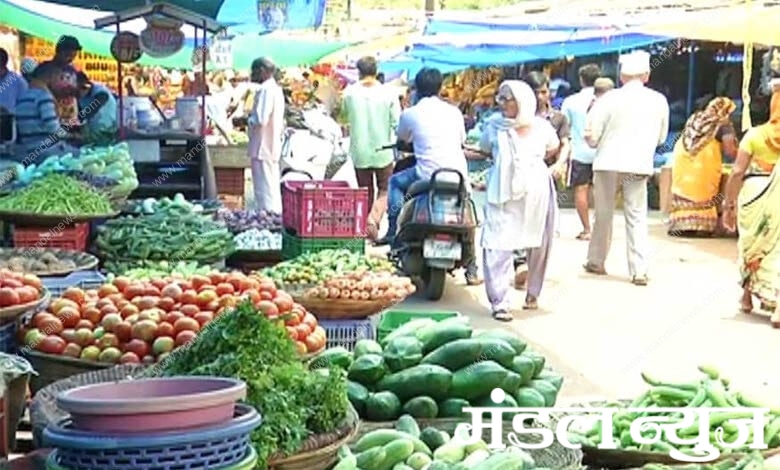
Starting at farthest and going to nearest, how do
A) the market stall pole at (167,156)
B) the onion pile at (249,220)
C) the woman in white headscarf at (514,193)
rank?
the market stall pole at (167,156) < the onion pile at (249,220) < the woman in white headscarf at (514,193)

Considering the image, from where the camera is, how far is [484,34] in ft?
62.8

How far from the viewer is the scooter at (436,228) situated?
9.37 m

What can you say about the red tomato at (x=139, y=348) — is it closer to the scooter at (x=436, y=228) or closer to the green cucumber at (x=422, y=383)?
the green cucumber at (x=422, y=383)

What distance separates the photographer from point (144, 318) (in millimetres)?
4508

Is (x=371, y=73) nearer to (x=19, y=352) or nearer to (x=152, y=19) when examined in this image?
(x=152, y=19)

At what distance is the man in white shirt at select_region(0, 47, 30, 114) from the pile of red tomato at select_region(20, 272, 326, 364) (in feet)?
20.5

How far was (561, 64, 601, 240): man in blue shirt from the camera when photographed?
1295 cm

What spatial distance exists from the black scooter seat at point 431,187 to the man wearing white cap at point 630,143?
1684mm

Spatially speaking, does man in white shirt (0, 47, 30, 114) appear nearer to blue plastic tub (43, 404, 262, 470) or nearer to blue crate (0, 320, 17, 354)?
blue crate (0, 320, 17, 354)

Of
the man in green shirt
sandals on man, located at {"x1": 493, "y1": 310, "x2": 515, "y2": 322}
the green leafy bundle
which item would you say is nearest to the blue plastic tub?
the green leafy bundle

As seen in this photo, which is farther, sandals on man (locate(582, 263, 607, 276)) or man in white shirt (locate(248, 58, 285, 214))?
man in white shirt (locate(248, 58, 285, 214))

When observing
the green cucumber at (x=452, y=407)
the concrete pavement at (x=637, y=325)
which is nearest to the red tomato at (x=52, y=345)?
the green cucumber at (x=452, y=407)

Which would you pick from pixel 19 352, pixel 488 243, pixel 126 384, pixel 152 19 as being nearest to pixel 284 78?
pixel 152 19

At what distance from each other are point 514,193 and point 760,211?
2.00 m
